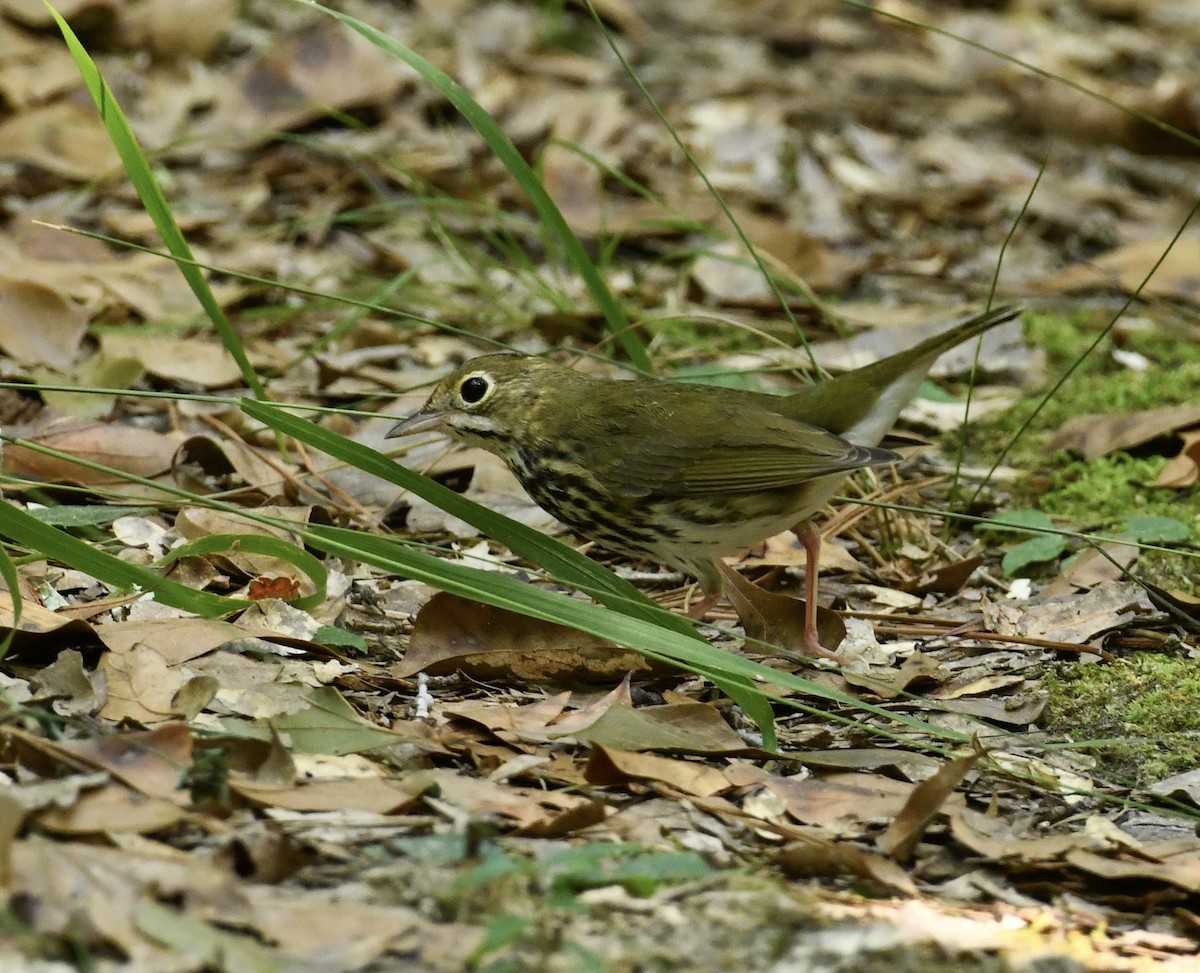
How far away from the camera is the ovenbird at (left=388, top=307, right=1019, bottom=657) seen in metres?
4.39

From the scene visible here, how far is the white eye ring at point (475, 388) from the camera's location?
4.62 meters

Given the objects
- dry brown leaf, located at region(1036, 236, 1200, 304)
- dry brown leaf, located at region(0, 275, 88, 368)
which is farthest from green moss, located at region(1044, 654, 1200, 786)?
dry brown leaf, located at region(0, 275, 88, 368)

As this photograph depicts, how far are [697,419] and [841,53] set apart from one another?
6540 mm

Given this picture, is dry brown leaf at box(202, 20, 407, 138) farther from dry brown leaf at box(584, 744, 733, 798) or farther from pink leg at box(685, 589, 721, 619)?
dry brown leaf at box(584, 744, 733, 798)

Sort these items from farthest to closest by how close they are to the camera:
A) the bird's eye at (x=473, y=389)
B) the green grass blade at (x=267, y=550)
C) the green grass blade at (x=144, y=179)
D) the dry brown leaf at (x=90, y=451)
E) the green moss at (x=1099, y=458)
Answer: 1. the green moss at (x=1099, y=458)
2. the dry brown leaf at (x=90, y=451)
3. the bird's eye at (x=473, y=389)
4. the green grass blade at (x=144, y=179)
5. the green grass blade at (x=267, y=550)

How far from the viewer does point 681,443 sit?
447 centimetres

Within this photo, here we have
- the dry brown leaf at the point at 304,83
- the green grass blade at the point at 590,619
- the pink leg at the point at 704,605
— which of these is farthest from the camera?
the dry brown leaf at the point at 304,83

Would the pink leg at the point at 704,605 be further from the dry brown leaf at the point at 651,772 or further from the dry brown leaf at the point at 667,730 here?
the dry brown leaf at the point at 651,772

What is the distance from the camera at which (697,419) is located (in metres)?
4.52

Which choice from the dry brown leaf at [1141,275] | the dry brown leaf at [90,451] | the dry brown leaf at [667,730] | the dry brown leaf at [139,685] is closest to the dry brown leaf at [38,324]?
the dry brown leaf at [90,451]

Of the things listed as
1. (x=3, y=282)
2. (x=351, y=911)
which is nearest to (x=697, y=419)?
(x=351, y=911)

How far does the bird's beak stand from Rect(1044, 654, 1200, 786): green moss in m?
1.80

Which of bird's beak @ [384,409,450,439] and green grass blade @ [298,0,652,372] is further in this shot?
bird's beak @ [384,409,450,439]

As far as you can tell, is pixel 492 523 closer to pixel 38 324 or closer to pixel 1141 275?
pixel 38 324
